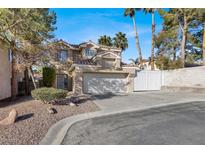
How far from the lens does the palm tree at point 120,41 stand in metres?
35.7

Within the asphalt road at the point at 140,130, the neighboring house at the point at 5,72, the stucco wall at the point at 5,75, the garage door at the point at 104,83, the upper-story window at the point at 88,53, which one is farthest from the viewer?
the upper-story window at the point at 88,53

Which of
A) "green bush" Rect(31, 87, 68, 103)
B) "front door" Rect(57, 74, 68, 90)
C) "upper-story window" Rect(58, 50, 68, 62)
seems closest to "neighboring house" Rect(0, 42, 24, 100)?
"upper-story window" Rect(58, 50, 68, 62)

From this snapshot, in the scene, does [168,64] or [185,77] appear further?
[168,64]

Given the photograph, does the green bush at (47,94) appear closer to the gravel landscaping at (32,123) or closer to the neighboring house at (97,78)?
the gravel landscaping at (32,123)

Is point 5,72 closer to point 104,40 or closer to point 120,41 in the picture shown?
point 104,40

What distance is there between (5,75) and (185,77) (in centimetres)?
1541

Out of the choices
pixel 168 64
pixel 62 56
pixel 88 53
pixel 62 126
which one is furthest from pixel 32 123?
pixel 88 53

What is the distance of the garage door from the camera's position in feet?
55.2

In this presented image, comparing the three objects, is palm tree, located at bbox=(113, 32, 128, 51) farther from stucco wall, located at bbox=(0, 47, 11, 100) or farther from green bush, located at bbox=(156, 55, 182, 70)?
stucco wall, located at bbox=(0, 47, 11, 100)

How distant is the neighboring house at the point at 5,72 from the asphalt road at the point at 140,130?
765 centimetres

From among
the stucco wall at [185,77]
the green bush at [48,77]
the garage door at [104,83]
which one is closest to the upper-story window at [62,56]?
the green bush at [48,77]

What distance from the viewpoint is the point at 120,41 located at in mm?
35969

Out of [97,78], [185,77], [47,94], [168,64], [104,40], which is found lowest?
[47,94]
